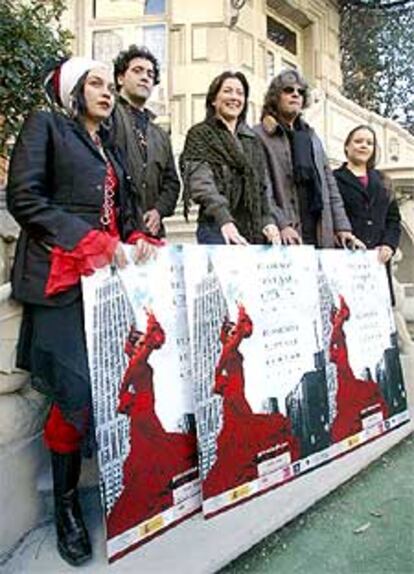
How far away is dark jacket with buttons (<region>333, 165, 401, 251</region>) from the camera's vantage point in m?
3.61

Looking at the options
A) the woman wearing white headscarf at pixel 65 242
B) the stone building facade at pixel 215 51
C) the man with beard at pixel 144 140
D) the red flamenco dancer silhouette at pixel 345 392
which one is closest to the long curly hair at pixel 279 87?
the man with beard at pixel 144 140

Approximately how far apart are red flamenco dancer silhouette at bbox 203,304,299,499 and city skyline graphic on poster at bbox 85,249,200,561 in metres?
0.09

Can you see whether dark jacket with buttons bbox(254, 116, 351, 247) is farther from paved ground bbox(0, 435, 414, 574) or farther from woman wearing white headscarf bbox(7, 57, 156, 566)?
paved ground bbox(0, 435, 414, 574)

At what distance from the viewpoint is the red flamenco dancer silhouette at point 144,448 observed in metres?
2.04

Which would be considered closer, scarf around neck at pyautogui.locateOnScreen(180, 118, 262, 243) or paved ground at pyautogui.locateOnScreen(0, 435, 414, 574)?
paved ground at pyautogui.locateOnScreen(0, 435, 414, 574)

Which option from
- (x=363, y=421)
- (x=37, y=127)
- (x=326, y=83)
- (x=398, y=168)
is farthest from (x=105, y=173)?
(x=326, y=83)

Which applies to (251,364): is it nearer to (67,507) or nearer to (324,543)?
(324,543)

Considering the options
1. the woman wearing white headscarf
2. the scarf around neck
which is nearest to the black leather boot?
the woman wearing white headscarf

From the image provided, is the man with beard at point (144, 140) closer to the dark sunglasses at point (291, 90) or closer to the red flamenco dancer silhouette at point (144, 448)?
the dark sunglasses at point (291, 90)

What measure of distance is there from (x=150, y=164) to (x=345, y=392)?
1255 mm

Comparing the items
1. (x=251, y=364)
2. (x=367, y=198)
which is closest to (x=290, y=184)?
(x=367, y=198)

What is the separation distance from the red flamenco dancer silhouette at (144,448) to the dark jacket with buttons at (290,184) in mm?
1161

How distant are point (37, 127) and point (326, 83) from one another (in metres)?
10.1

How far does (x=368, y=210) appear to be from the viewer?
3615mm
